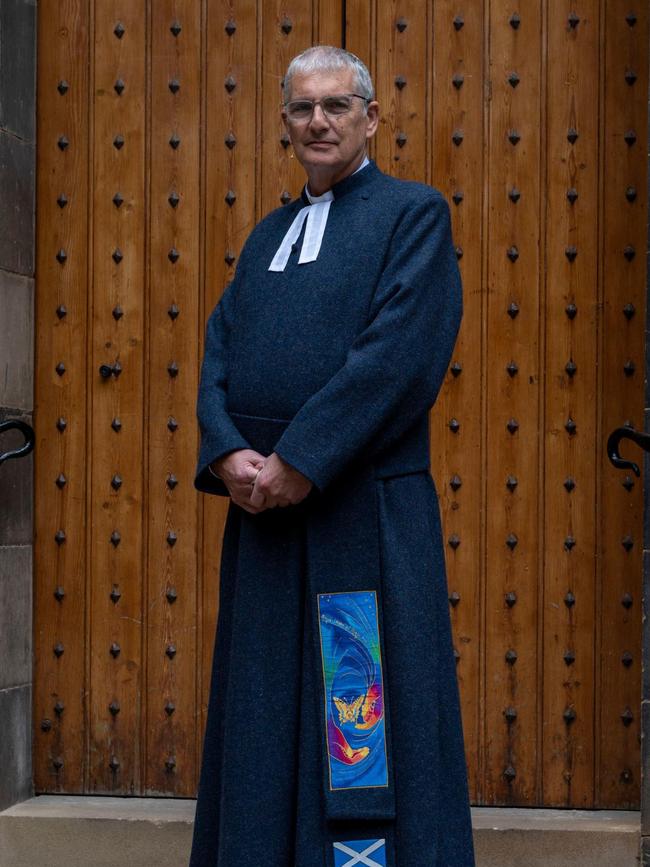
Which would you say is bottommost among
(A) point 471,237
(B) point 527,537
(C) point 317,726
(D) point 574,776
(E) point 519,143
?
(D) point 574,776

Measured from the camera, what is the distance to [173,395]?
4.12m

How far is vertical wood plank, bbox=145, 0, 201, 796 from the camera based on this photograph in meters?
4.11

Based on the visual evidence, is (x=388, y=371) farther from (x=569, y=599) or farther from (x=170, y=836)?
(x=170, y=836)

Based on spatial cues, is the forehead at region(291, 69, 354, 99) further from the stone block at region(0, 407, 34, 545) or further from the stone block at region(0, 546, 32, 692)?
the stone block at region(0, 546, 32, 692)

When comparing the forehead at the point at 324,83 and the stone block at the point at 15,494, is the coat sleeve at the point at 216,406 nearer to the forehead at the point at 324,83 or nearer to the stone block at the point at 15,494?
the forehead at the point at 324,83

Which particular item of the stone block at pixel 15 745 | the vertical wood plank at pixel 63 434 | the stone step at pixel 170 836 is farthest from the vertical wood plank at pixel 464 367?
the stone block at pixel 15 745

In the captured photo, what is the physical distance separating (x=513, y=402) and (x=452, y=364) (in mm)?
204

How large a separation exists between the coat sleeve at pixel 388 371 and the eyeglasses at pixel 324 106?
253 mm

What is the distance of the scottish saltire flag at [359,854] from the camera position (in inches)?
106

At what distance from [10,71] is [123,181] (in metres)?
0.44

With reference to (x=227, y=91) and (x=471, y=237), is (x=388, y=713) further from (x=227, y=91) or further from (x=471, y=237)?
(x=227, y=91)

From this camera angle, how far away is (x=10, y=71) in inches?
159

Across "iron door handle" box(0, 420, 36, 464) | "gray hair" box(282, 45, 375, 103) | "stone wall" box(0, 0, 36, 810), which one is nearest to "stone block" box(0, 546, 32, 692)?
"stone wall" box(0, 0, 36, 810)

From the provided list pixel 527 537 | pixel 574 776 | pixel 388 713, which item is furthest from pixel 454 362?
pixel 388 713
